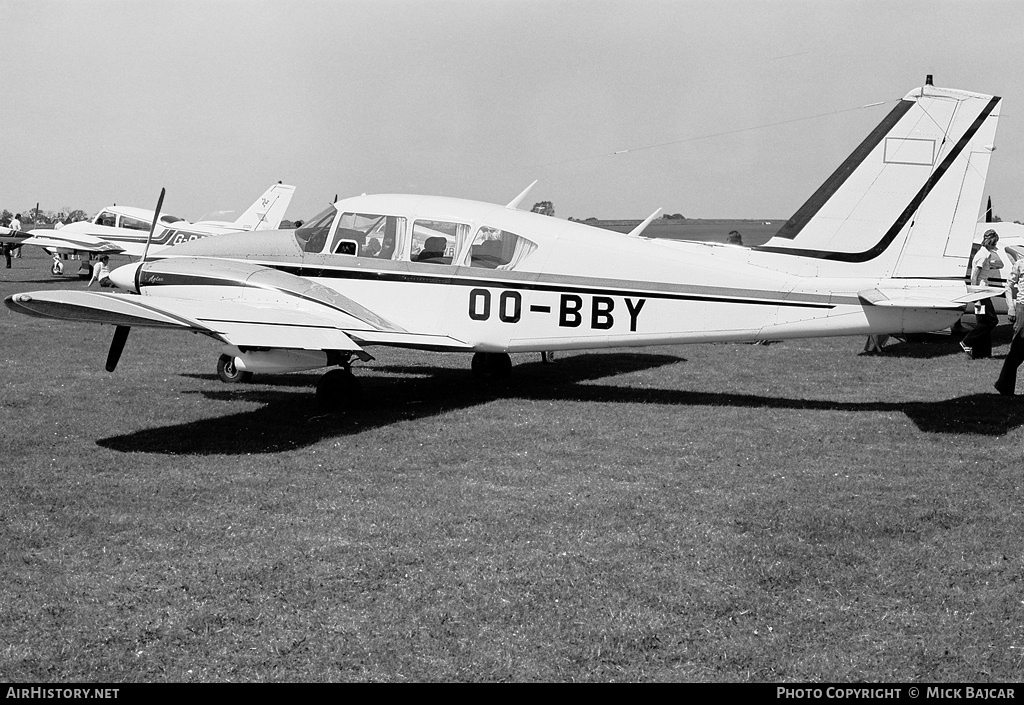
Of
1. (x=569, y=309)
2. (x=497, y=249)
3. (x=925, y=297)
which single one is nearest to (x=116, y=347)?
(x=497, y=249)

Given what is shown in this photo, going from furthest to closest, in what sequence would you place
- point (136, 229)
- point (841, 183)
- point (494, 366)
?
1. point (136, 229)
2. point (494, 366)
3. point (841, 183)

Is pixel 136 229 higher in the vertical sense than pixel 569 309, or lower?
higher

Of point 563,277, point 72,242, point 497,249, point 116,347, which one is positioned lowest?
point 116,347

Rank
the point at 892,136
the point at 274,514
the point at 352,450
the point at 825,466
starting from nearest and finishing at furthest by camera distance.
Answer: the point at 274,514 → the point at 825,466 → the point at 352,450 → the point at 892,136

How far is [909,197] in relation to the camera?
9.52 m

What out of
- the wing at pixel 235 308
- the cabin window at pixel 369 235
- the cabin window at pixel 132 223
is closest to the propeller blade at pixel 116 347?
the wing at pixel 235 308

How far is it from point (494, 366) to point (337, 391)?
2811mm

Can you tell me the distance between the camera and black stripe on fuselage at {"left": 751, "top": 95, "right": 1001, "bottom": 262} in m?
9.29

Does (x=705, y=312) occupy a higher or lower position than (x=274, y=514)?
higher

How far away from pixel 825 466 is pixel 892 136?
384cm

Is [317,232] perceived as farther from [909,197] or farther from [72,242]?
[72,242]
